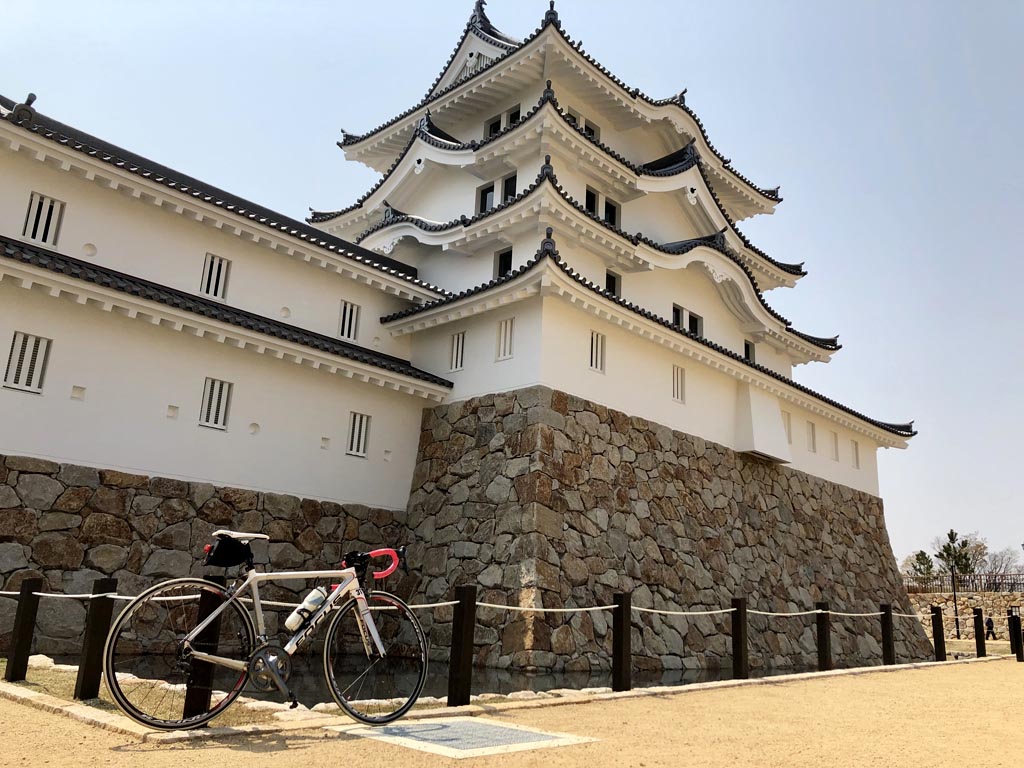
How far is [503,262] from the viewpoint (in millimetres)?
14789

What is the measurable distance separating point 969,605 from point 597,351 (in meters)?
27.7

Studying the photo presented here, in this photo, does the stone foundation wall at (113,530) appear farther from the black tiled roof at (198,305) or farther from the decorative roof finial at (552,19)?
the decorative roof finial at (552,19)

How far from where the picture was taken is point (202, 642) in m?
4.72

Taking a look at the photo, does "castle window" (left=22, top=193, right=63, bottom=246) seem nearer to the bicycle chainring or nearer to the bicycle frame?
the bicycle frame

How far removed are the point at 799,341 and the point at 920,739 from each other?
14.8m

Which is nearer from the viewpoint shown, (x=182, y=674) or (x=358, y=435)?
(x=182, y=674)

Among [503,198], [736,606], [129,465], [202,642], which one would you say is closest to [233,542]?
[202,642]

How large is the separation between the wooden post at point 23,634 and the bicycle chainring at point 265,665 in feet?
9.54

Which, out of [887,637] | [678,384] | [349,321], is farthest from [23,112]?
[887,637]

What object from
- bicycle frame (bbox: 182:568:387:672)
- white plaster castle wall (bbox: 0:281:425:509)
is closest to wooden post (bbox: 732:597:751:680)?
bicycle frame (bbox: 182:568:387:672)

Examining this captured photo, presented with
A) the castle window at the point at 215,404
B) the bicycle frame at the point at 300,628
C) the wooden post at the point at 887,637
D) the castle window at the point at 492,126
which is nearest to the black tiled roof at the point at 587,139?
the castle window at the point at 492,126

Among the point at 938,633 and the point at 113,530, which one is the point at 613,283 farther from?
the point at 113,530

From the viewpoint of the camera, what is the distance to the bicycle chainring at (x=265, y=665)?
15.7 ft

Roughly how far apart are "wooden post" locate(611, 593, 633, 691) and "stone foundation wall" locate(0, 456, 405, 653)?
563 cm
